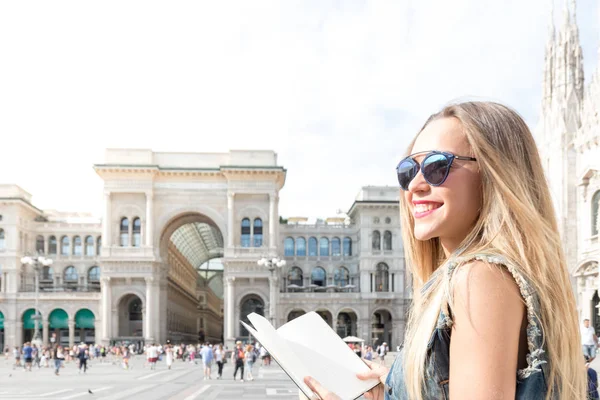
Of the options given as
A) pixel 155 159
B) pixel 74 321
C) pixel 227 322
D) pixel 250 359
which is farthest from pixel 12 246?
pixel 250 359

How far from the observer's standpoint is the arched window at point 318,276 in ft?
284

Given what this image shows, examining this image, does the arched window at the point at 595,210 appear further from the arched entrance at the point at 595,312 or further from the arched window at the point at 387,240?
the arched window at the point at 387,240

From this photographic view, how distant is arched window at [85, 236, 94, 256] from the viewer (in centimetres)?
9094

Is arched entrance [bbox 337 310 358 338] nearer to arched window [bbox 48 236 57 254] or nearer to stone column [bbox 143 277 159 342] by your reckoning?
stone column [bbox 143 277 159 342]

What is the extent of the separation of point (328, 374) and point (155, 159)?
75147 millimetres

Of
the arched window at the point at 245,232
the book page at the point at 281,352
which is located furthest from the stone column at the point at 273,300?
the book page at the point at 281,352

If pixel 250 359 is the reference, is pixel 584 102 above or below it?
above

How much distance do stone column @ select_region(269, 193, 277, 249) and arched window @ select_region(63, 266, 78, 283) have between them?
27.9 m

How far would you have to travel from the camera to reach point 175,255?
318 ft

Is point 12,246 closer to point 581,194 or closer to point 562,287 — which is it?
point 581,194

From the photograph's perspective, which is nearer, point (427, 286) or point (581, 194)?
point (427, 286)

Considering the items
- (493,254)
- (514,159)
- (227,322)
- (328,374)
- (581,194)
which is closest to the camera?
(493,254)

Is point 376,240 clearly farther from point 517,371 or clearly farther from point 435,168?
point 517,371

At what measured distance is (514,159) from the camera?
2.39 metres
